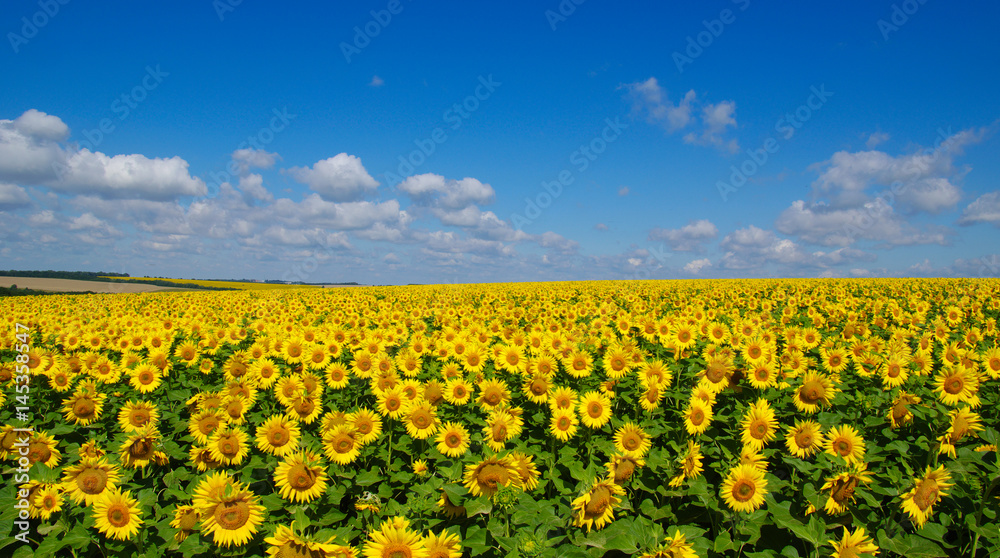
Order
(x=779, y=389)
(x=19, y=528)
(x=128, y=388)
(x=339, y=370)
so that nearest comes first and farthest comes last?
(x=19, y=528) → (x=779, y=389) → (x=339, y=370) → (x=128, y=388)

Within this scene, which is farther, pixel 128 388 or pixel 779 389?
pixel 128 388

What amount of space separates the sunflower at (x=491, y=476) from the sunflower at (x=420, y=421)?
44.1 inches

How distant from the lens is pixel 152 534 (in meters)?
3.86

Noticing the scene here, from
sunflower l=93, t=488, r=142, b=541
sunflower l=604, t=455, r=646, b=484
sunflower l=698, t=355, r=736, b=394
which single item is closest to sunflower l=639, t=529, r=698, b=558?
sunflower l=604, t=455, r=646, b=484

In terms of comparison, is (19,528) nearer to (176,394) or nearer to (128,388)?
(176,394)

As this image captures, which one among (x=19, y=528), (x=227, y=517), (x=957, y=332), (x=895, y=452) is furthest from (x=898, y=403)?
(x=19, y=528)

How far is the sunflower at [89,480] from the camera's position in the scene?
3.60 meters

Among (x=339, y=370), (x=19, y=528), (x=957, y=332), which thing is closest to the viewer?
(x=19, y=528)

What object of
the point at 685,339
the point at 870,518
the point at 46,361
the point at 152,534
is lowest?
the point at 152,534

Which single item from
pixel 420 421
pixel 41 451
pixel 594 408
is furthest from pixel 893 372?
pixel 41 451

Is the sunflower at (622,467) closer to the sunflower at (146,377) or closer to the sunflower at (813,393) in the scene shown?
the sunflower at (813,393)

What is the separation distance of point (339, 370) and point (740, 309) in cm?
1223

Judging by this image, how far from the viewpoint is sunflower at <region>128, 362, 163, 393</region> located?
5.86m

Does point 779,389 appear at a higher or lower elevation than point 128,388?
higher
